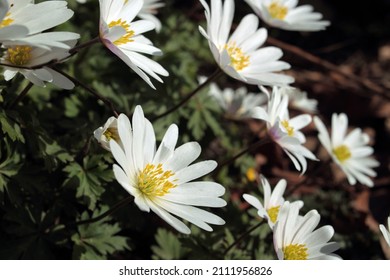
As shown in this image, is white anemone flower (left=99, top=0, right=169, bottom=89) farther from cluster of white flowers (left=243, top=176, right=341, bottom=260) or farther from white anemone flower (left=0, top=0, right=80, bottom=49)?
cluster of white flowers (left=243, top=176, right=341, bottom=260)

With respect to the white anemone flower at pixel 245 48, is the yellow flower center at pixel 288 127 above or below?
below

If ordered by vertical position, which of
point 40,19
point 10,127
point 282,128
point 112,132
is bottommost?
point 282,128

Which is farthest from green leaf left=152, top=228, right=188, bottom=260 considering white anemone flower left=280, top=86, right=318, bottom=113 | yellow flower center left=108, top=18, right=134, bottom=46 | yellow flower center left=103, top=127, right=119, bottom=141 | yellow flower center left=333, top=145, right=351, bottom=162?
white anemone flower left=280, top=86, right=318, bottom=113

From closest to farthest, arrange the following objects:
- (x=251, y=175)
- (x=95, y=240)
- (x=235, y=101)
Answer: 1. (x=95, y=240)
2. (x=251, y=175)
3. (x=235, y=101)

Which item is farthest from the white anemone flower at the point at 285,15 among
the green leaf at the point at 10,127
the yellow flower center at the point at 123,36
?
the green leaf at the point at 10,127

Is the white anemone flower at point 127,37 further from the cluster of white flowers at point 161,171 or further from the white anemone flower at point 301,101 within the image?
the white anemone flower at point 301,101

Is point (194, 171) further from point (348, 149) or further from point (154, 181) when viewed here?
point (348, 149)

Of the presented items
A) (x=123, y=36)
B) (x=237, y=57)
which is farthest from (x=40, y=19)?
(x=237, y=57)

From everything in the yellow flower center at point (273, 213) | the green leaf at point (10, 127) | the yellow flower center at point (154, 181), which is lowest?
the yellow flower center at point (273, 213)
